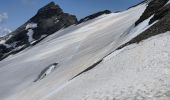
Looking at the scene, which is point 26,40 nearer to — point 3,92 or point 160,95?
point 3,92

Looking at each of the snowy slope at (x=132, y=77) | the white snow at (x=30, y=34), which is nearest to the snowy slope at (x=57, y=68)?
the snowy slope at (x=132, y=77)

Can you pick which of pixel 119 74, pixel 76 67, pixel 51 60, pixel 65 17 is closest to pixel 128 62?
pixel 119 74

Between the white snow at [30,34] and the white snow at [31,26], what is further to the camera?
the white snow at [31,26]

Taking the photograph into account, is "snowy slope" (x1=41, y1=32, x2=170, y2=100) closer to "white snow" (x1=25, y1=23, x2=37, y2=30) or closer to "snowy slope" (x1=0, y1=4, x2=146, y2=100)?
"snowy slope" (x1=0, y1=4, x2=146, y2=100)

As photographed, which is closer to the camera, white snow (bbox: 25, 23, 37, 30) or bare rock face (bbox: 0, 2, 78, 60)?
bare rock face (bbox: 0, 2, 78, 60)

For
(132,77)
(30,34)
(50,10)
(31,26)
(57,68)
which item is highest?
(50,10)

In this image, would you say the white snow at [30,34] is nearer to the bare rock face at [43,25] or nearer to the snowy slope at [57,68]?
the bare rock face at [43,25]

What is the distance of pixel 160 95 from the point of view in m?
17.9

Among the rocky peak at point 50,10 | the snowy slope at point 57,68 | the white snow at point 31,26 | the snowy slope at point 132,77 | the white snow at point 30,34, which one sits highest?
the rocky peak at point 50,10

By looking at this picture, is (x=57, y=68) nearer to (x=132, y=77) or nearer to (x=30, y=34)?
(x=132, y=77)

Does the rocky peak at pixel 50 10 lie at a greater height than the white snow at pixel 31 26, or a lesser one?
greater

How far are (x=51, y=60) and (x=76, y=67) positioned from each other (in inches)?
775

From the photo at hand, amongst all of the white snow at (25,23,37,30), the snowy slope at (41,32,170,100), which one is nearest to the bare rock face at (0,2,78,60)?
the white snow at (25,23,37,30)

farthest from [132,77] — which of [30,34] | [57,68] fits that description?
[30,34]
